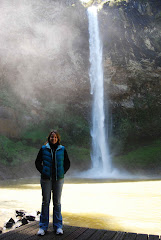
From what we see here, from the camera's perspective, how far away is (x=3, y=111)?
25.3 metres

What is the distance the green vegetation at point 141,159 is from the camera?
24.8 metres

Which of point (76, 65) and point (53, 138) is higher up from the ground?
point (76, 65)

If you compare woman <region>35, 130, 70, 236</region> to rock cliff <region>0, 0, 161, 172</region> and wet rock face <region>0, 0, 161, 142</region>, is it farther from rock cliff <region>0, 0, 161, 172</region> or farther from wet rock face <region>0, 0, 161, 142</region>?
wet rock face <region>0, 0, 161, 142</region>

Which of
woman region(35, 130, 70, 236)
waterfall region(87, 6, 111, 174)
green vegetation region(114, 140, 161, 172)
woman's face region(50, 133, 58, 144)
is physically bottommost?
woman region(35, 130, 70, 236)

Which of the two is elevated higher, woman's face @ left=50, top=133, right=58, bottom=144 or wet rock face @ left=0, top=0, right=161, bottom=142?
wet rock face @ left=0, top=0, right=161, bottom=142

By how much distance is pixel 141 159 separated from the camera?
25.8 m

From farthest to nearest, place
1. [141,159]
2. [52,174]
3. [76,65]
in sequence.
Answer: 1. [76,65]
2. [141,159]
3. [52,174]

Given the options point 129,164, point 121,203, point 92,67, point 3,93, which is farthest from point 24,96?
point 121,203

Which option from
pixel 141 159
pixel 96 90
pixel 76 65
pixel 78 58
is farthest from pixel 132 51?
pixel 141 159

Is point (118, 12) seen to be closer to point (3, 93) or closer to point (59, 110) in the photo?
point (59, 110)

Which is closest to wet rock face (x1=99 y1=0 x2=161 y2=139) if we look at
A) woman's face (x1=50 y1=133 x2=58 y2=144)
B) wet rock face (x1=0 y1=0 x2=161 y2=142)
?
wet rock face (x1=0 y1=0 x2=161 y2=142)

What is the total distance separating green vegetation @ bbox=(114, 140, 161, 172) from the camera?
2483 centimetres

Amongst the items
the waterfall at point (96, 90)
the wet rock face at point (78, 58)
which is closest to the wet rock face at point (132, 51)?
the wet rock face at point (78, 58)

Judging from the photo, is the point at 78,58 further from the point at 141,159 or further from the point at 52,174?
the point at 52,174
